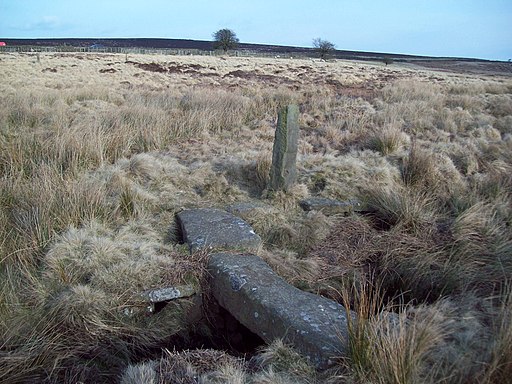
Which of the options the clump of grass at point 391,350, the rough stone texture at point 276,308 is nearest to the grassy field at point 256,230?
the clump of grass at point 391,350

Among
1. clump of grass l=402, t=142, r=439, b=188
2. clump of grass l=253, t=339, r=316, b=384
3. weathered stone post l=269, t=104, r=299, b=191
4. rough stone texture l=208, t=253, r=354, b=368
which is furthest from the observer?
clump of grass l=402, t=142, r=439, b=188

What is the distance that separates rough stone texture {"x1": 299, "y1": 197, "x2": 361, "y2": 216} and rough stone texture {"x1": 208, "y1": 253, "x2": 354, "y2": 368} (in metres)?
1.46

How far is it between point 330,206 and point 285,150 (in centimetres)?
92

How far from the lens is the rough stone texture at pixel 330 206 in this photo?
485cm

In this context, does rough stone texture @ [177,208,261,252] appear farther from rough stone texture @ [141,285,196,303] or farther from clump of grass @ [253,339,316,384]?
clump of grass @ [253,339,316,384]

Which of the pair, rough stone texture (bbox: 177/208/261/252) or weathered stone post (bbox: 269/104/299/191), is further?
weathered stone post (bbox: 269/104/299/191)

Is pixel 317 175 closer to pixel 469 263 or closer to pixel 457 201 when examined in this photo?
pixel 457 201

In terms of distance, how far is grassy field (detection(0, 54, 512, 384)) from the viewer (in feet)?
7.18

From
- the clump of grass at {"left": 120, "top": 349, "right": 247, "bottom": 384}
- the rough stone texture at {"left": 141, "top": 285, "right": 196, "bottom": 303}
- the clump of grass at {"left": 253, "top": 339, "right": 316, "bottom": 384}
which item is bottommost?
the rough stone texture at {"left": 141, "top": 285, "right": 196, "bottom": 303}

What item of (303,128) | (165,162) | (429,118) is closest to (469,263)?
(165,162)

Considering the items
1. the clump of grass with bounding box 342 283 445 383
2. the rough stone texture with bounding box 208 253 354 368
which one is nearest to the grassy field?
the clump of grass with bounding box 342 283 445 383

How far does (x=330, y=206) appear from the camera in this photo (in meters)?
4.85

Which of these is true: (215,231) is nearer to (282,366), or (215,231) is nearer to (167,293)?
(167,293)

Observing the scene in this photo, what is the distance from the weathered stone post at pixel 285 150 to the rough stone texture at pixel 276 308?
180cm
